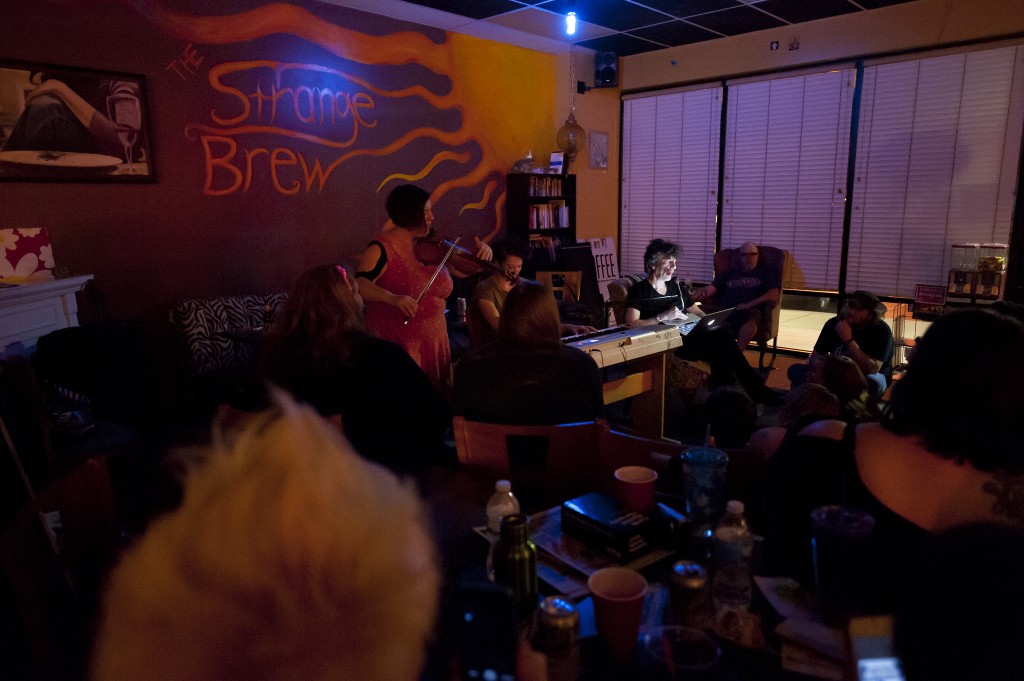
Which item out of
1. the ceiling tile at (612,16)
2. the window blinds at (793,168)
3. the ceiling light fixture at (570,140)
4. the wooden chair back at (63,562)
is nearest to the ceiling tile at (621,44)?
the ceiling tile at (612,16)

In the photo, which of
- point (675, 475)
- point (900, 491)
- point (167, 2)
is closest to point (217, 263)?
point (167, 2)

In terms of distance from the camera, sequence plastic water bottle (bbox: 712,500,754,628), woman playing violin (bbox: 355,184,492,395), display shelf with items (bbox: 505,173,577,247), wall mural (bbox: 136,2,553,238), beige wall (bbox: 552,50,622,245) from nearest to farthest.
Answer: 1. plastic water bottle (bbox: 712,500,754,628)
2. woman playing violin (bbox: 355,184,492,395)
3. wall mural (bbox: 136,2,553,238)
4. display shelf with items (bbox: 505,173,577,247)
5. beige wall (bbox: 552,50,622,245)

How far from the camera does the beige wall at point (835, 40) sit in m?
5.08

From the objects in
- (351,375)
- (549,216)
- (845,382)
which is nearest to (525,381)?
(351,375)

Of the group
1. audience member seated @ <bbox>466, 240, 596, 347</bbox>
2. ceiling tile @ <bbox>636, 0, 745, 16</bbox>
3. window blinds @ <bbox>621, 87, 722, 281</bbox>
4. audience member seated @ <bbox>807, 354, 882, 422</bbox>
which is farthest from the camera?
window blinds @ <bbox>621, 87, 722, 281</bbox>

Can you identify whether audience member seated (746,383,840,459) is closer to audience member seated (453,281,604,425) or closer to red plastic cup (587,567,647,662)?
audience member seated (453,281,604,425)

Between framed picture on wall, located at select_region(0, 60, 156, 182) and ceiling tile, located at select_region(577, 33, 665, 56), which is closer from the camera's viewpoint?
framed picture on wall, located at select_region(0, 60, 156, 182)

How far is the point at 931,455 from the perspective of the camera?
131 centimetres

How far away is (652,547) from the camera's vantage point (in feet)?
4.26

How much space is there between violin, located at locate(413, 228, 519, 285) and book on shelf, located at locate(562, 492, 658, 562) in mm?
2278

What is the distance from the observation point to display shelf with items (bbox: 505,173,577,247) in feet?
20.8

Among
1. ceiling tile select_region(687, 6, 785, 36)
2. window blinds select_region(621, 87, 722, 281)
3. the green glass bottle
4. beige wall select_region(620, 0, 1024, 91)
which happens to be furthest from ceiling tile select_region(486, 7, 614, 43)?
the green glass bottle

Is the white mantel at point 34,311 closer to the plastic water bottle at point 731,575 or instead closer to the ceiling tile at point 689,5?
the plastic water bottle at point 731,575

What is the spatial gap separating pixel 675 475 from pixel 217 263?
398 cm
